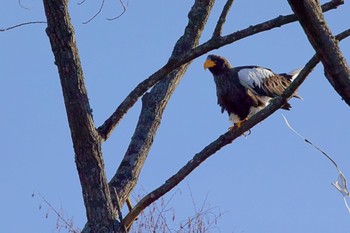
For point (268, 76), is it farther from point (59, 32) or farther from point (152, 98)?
point (59, 32)

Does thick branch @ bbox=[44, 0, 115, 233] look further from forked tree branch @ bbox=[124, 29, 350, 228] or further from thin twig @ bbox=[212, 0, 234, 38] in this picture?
thin twig @ bbox=[212, 0, 234, 38]

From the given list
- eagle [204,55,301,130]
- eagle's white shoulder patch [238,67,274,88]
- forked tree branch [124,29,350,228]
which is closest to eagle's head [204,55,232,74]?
eagle [204,55,301,130]

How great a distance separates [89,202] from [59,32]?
0.72 metres

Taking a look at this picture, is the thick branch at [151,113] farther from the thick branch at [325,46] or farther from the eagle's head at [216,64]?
the eagle's head at [216,64]

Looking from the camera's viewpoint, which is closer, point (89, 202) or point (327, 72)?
point (327, 72)

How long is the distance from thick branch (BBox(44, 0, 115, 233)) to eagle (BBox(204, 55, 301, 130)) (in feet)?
12.3

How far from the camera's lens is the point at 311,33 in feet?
8.28

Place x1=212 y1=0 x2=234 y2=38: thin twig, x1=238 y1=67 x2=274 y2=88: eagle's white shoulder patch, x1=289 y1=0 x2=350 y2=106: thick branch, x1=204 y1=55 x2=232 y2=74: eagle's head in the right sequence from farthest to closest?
x1=204 y1=55 x2=232 y2=74: eagle's head, x1=238 y1=67 x2=274 y2=88: eagle's white shoulder patch, x1=212 y1=0 x2=234 y2=38: thin twig, x1=289 y1=0 x2=350 y2=106: thick branch

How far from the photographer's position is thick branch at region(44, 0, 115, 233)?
146 inches

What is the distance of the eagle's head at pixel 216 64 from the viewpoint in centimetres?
802

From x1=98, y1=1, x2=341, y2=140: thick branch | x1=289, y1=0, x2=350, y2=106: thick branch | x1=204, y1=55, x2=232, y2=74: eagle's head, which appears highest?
x1=204, y1=55, x2=232, y2=74: eagle's head

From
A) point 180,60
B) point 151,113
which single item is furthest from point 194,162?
point 151,113

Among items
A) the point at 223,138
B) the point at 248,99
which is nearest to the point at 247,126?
the point at 223,138

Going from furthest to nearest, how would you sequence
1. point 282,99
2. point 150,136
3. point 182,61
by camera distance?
point 150,136, point 182,61, point 282,99
